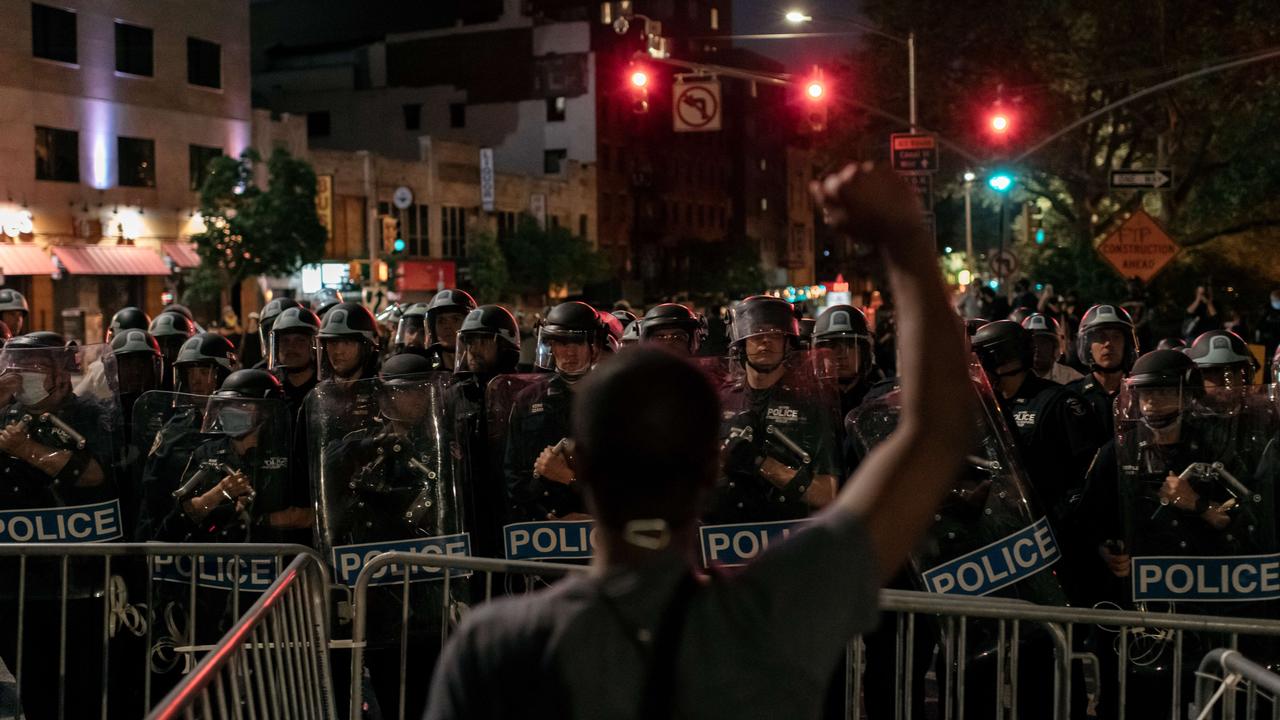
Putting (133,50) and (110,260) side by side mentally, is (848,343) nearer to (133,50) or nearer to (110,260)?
(110,260)

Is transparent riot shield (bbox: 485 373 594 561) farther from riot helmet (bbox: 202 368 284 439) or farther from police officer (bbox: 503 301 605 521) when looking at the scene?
riot helmet (bbox: 202 368 284 439)

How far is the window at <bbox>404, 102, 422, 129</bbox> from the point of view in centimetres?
7531

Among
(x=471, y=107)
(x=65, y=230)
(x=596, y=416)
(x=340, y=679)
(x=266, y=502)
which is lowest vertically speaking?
(x=340, y=679)

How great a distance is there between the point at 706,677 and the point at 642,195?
81361mm

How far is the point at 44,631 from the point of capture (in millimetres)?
6812

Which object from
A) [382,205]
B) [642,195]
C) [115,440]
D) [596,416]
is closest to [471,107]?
[642,195]

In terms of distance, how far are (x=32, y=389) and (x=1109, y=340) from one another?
19.3 ft

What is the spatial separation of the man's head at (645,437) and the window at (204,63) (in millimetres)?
48665

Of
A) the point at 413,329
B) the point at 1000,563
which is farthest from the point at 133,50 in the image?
the point at 1000,563

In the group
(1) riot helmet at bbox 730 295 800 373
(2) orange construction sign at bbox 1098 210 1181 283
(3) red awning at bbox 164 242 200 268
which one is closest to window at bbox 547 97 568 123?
(3) red awning at bbox 164 242 200 268

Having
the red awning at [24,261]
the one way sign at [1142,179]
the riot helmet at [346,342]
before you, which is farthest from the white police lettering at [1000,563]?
the red awning at [24,261]

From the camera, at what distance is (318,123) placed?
7450cm

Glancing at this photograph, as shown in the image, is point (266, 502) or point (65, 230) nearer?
point (266, 502)

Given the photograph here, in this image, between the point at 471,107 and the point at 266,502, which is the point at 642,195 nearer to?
the point at 471,107
